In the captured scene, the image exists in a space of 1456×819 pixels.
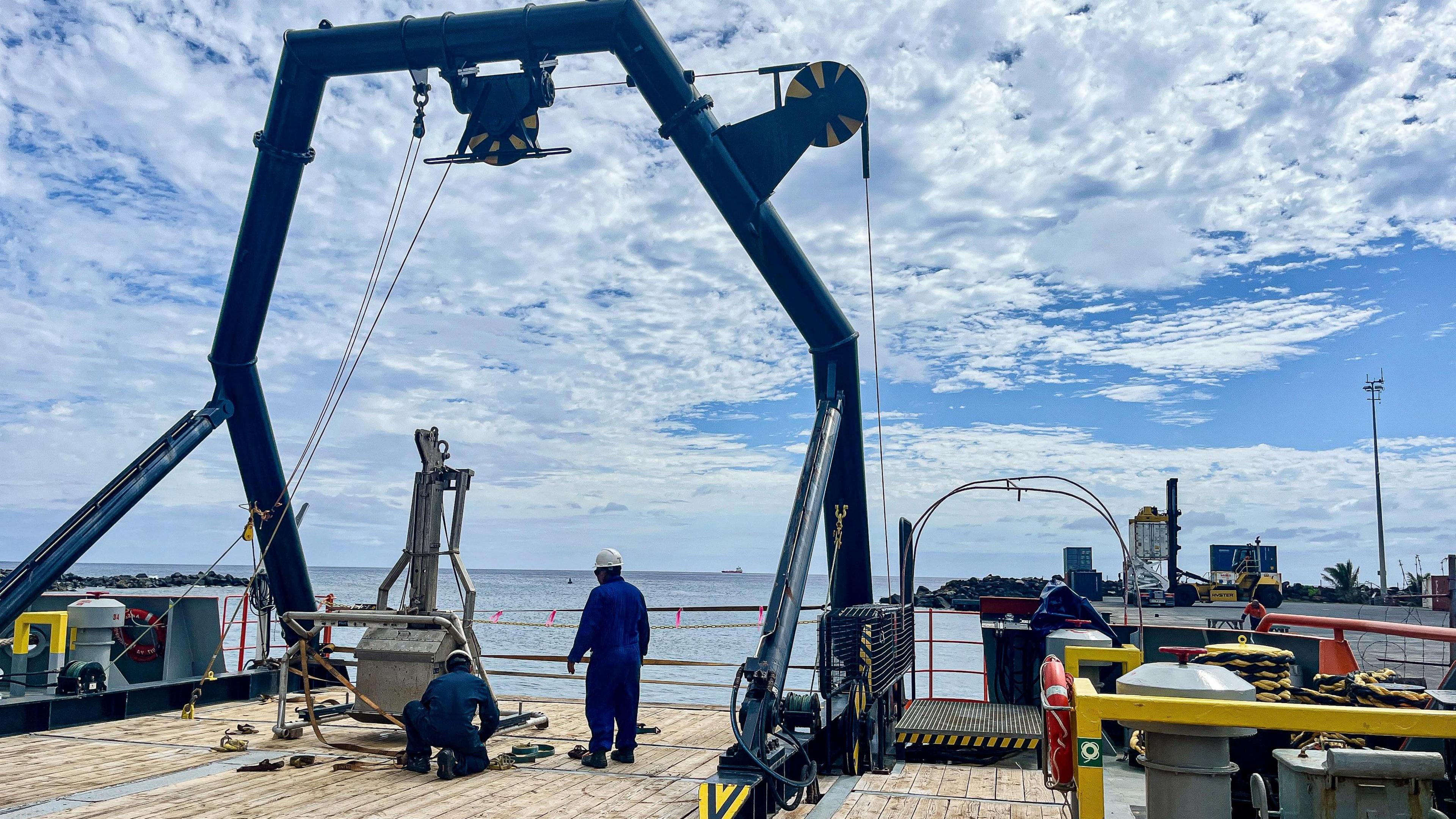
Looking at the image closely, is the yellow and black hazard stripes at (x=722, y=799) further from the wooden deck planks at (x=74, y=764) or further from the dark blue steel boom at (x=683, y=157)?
the wooden deck planks at (x=74, y=764)

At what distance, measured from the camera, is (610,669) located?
827 cm

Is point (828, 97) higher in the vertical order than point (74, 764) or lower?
higher

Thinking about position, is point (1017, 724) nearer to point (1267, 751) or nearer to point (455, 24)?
point (1267, 751)

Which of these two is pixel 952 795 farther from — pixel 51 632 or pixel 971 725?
pixel 51 632

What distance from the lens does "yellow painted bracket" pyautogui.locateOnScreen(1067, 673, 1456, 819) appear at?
3.41 m

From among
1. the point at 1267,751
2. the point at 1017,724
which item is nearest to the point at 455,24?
the point at 1017,724

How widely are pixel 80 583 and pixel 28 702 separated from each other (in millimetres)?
116628

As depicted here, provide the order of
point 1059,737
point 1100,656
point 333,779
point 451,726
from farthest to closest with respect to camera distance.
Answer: point 451,726, point 333,779, point 1100,656, point 1059,737

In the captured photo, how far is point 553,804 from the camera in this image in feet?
22.3

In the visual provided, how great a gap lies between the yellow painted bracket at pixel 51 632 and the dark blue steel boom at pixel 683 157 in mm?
1300

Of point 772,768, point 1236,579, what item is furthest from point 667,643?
point 772,768

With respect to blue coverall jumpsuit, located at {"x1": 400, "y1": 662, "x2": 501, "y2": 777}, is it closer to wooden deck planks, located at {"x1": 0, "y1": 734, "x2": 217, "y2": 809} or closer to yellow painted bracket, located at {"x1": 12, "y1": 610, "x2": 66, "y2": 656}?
wooden deck planks, located at {"x1": 0, "y1": 734, "x2": 217, "y2": 809}

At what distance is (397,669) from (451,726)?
1.34 meters

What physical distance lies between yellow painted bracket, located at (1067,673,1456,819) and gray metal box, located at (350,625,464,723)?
654 cm
